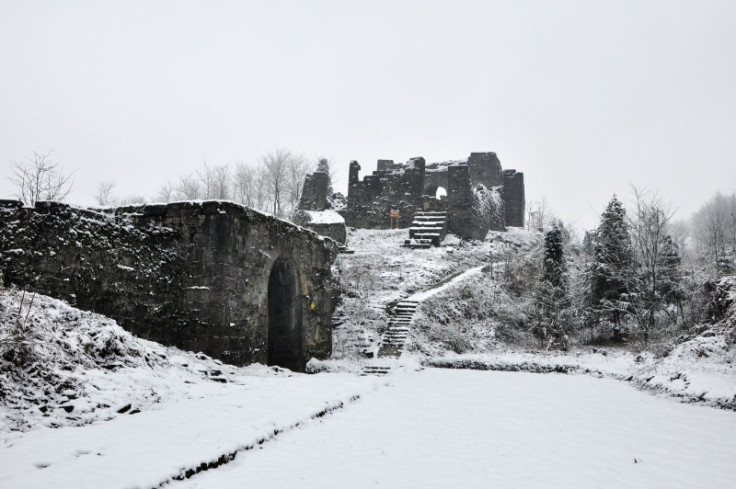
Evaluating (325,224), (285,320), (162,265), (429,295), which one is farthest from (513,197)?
(162,265)

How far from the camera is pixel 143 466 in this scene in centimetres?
428

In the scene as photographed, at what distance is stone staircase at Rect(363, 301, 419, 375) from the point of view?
46.5ft

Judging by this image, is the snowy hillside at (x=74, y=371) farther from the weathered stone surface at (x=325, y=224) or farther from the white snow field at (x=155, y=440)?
the weathered stone surface at (x=325, y=224)

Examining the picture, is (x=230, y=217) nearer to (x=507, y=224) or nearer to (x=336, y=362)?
(x=336, y=362)

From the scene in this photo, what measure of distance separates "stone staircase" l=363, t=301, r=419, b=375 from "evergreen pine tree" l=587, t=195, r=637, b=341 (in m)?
8.07

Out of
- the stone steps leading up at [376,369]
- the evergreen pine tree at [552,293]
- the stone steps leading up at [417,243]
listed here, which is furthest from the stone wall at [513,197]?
the stone steps leading up at [376,369]

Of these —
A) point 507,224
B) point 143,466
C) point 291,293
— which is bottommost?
point 143,466

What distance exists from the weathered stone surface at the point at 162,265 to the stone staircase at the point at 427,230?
54.1 feet

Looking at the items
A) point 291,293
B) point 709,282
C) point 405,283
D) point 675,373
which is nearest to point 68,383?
point 291,293

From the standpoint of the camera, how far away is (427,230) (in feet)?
95.1

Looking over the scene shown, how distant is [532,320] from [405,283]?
559 centimetres

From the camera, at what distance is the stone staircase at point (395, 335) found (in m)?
14.2

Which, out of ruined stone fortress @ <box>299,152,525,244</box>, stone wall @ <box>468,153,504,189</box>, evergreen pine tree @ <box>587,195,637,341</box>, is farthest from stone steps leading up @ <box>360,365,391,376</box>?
stone wall @ <box>468,153,504,189</box>

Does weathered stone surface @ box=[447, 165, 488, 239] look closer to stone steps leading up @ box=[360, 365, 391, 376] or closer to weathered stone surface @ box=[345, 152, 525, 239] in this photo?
weathered stone surface @ box=[345, 152, 525, 239]
